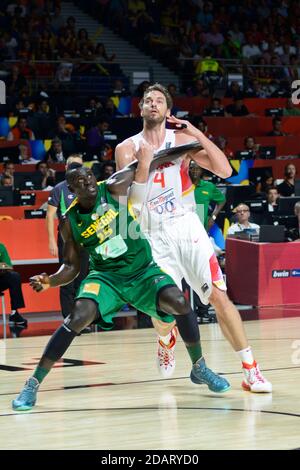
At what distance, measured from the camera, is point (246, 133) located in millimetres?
22703

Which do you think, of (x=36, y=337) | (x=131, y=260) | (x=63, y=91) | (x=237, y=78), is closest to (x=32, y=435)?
(x=131, y=260)

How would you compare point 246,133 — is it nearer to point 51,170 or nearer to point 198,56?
point 198,56

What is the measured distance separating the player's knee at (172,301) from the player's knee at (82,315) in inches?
19.1

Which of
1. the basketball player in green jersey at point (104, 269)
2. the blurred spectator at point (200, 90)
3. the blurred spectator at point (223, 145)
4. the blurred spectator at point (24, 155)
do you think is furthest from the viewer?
the blurred spectator at point (200, 90)

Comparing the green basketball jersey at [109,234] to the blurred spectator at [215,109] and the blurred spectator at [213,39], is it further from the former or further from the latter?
the blurred spectator at [213,39]

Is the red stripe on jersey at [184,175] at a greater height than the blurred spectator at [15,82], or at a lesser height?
lesser

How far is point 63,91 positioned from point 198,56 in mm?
4918

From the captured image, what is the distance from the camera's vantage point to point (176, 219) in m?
8.16

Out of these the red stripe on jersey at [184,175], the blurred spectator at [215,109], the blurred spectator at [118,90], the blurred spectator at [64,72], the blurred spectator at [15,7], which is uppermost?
the blurred spectator at [15,7]

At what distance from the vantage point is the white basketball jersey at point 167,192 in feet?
26.1

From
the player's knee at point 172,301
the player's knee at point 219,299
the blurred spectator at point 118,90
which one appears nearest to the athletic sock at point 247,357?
the player's knee at point 219,299

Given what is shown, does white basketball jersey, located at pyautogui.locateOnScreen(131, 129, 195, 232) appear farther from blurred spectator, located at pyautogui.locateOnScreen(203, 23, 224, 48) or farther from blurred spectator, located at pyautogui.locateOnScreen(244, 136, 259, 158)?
blurred spectator, located at pyautogui.locateOnScreen(203, 23, 224, 48)

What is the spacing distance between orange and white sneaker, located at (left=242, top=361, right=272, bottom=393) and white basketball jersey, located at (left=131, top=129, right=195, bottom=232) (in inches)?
53.9

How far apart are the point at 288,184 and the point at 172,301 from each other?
11.6m
